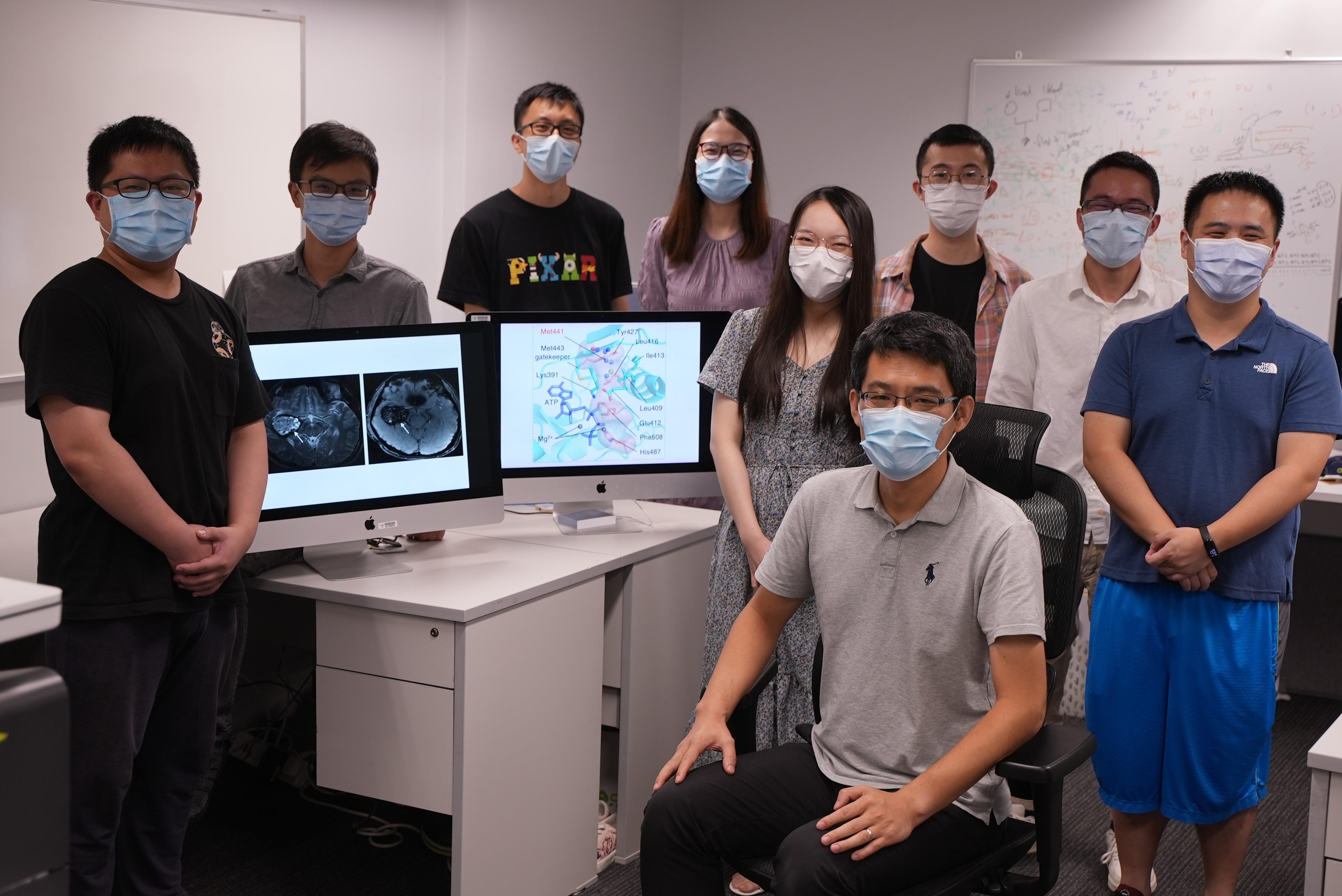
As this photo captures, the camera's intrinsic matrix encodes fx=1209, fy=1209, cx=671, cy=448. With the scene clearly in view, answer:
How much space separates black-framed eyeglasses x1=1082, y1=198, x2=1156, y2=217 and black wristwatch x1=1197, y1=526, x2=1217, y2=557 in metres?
0.78

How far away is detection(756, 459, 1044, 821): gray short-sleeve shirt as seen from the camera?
175 cm

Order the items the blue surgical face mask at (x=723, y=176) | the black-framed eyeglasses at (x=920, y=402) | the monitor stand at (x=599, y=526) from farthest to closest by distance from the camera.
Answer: the blue surgical face mask at (x=723, y=176) → the monitor stand at (x=599, y=526) → the black-framed eyeglasses at (x=920, y=402)

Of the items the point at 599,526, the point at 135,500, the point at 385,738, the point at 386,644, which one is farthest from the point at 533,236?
the point at 135,500

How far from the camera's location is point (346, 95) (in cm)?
399

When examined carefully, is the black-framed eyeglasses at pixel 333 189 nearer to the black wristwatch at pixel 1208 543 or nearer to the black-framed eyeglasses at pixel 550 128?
the black-framed eyeglasses at pixel 550 128

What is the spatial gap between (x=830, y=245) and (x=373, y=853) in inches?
66.0

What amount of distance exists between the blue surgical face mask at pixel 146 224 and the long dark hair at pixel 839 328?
3.67ft

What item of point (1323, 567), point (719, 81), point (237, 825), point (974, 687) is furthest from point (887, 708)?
point (719, 81)

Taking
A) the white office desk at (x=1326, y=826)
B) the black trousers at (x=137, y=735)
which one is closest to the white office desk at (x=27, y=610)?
the black trousers at (x=137, y=735)

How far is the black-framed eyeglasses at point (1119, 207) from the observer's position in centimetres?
258

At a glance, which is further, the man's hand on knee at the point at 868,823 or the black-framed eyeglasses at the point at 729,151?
the black-framed eyeglasses at the point at 729,151

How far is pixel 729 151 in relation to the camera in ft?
9.94

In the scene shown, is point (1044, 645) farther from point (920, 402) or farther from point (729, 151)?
point (729, 151)

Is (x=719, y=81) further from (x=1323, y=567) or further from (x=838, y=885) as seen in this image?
(x=838, y=885)
